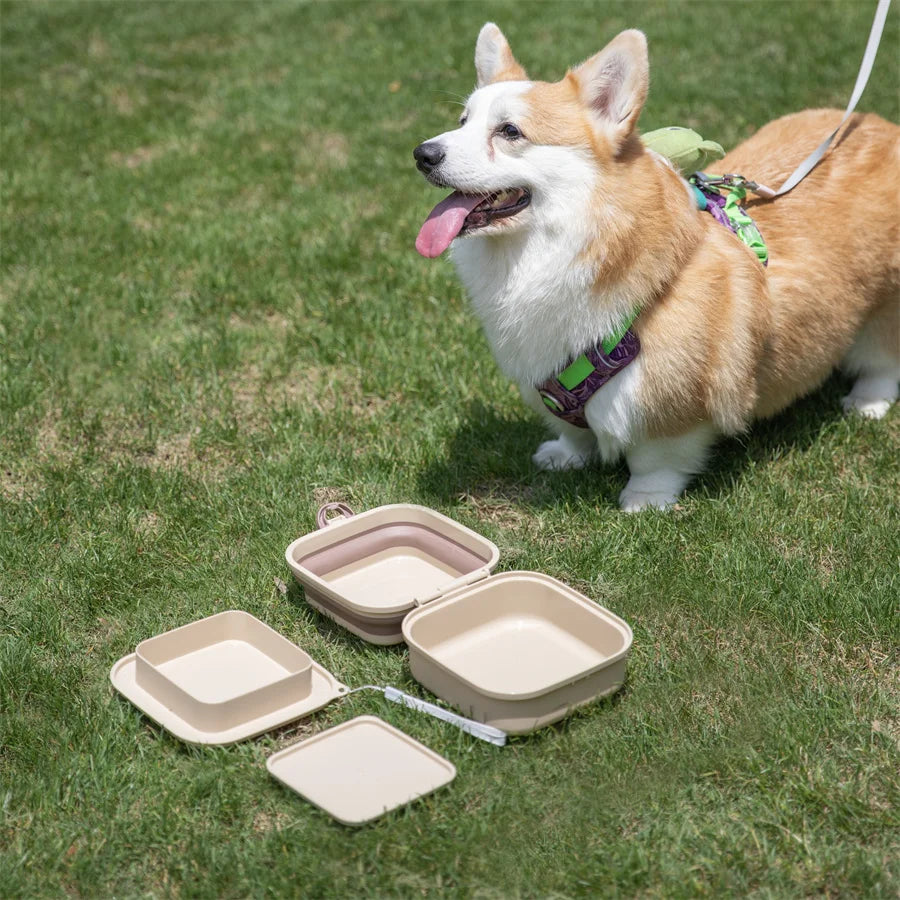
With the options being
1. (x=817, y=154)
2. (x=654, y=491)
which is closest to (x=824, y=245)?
(x=817, y=154)

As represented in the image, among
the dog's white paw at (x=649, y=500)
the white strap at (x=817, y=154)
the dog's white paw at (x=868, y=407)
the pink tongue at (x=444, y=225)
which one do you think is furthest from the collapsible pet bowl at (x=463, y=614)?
the dog's white paw at (x=868, y=407)

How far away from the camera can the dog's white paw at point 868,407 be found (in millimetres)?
4066

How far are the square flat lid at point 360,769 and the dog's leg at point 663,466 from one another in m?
1.28

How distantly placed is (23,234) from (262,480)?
8.41ft

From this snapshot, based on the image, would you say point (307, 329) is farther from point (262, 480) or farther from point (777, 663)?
point (777, 663)

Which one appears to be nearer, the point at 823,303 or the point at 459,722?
the point at 459,722

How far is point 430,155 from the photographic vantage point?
3.07 m

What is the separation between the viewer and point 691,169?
363cm

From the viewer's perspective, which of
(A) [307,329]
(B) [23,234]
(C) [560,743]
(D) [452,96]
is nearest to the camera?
(C) [560,743]

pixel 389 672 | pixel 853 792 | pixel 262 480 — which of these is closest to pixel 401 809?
pixel 389 672

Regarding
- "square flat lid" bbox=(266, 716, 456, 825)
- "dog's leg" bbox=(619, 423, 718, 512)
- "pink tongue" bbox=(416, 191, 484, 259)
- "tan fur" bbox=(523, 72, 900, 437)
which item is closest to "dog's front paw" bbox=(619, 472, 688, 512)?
"dog's leg" bbox=(619, 423, 718, 512)

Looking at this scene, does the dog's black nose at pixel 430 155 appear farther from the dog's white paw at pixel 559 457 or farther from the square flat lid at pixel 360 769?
the square flat lid at pixel 360 769

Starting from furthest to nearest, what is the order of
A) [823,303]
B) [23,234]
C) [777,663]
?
1. [23,234]
2. [823,303]
3. [777,663]

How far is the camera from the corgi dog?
3.08 meters
